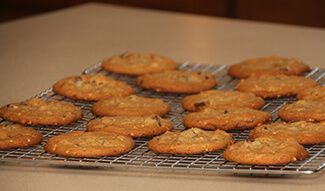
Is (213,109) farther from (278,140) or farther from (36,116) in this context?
(36,116)

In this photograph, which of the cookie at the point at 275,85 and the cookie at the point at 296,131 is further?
the cookie at the point at 275,85

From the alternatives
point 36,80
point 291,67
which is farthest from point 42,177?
point 291,67

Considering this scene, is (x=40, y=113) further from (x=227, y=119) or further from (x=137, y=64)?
(x=137, y=64)

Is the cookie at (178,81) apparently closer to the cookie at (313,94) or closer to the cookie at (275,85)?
the cookie at (275,85)

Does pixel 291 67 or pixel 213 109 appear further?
pixel 291 67

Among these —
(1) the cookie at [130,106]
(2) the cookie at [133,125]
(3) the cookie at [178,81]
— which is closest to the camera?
(2) the cookie at [133,125]

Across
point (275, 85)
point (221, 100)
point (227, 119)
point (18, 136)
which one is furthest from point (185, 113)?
point (18, 136)

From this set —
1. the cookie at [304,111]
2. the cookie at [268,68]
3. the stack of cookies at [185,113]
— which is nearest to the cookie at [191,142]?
the stack of cookies at [185,113]
